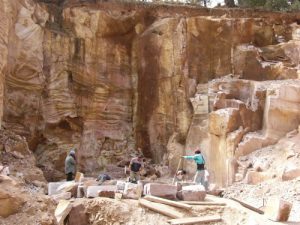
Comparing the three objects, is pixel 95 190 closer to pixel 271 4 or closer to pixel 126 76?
pixel 126 76

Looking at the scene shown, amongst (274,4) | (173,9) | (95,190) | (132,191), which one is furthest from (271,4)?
(95,190)

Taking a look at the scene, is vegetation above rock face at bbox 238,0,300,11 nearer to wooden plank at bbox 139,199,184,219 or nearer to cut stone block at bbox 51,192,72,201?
wooden plank at bbox 139,199,184,219

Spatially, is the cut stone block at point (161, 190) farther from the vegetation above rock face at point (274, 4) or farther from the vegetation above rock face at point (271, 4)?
the vegetation above rock face at point (274, 4)

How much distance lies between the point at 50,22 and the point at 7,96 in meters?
3.85

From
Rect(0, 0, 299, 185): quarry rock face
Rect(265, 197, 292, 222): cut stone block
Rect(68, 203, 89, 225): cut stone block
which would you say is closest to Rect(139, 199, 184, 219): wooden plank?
Rect(68, 203, 89, 225): cut stone block

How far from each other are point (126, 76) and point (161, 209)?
33.4 feet

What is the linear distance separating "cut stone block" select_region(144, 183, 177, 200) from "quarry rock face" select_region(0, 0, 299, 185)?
15.6 ft

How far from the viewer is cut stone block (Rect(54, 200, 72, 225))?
912cm

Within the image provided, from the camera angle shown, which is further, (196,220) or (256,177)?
(256,177)

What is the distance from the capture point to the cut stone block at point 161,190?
10469 millimetres

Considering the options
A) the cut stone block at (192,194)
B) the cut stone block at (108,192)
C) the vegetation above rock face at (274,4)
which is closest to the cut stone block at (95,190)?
the cut stone block at (108,192)

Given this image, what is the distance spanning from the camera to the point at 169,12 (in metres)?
20.4

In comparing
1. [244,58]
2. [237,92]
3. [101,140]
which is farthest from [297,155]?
[101,140]

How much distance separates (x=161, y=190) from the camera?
10.5 m
